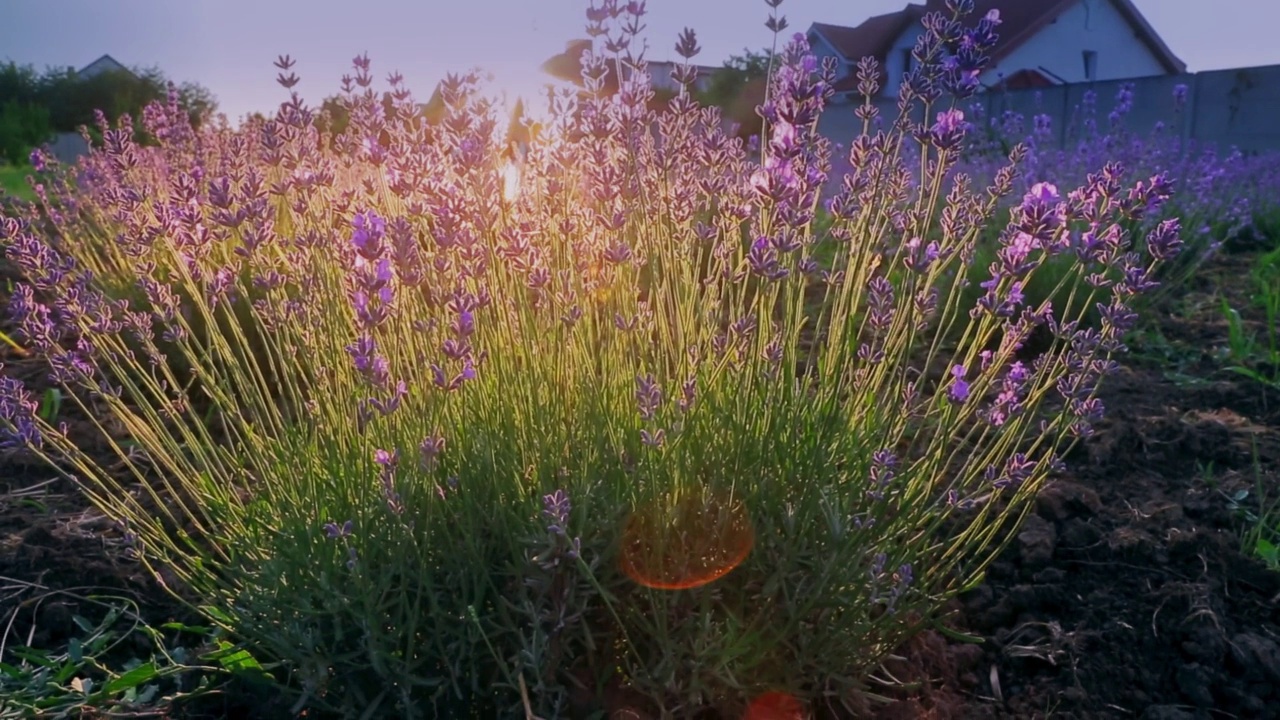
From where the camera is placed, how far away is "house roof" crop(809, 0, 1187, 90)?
88.3ft

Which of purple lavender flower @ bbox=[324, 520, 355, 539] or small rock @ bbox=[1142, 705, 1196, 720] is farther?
small rock @ bbox=[1142, 705, 1196, 720]

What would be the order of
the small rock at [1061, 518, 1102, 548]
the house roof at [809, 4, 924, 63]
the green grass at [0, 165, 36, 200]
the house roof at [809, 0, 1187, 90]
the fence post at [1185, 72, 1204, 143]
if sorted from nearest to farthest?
the small rock at [1061, 518, 1102, 548] < the green grass at [0, 165, 36, 200] < the fence post at [1185, 72, 1204, 143] < the house roof at [809, 0, 1187, 90] < the house roof at [809, 4, 924, 63]

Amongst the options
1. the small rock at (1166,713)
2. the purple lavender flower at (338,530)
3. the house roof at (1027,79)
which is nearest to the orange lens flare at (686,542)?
the purple lavender flower at (338,530)

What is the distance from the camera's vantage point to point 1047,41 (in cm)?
2778

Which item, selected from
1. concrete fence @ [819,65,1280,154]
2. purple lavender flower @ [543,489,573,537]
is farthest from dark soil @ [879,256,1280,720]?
concrete fence @ [819,65,1280,154]

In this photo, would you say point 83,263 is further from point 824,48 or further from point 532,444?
point 824,48

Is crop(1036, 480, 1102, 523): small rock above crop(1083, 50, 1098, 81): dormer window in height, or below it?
below

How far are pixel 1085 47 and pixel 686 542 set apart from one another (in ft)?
103

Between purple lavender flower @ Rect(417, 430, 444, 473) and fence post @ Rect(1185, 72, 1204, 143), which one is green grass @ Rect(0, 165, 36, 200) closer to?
purple lavender flower @ Rect(417, 430, 444, 473)

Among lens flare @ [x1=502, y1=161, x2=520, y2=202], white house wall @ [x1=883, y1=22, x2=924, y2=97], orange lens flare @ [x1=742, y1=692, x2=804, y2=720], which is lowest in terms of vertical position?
orange lens flare @ [x1=742, y1=692, x2=804, y2=720]

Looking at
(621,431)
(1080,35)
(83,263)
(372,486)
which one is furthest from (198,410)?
(1080,35)

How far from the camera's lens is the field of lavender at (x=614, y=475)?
5.46 ft

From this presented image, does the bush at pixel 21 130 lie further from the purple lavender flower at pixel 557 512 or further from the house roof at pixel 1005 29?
the purple lavender flower at pixel 557 512

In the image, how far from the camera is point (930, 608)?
1843 millimetres
